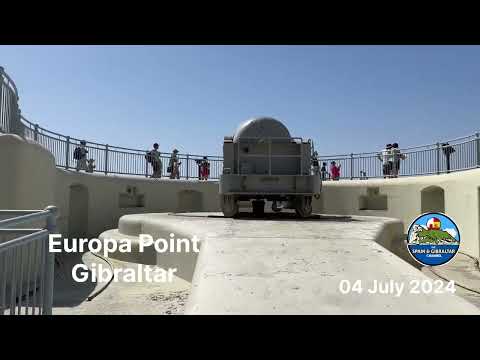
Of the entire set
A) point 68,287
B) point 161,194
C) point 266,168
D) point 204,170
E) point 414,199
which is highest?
point 204,170

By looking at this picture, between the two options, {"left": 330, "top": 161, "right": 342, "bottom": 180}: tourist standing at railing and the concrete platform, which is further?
{"left": 330, "top": 161, "right": 342, "bottom": 180}: tourist standing at railing

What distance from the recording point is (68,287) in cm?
831

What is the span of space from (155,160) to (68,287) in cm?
1242

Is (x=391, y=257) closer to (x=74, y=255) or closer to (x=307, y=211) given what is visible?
(x=307, y=211)

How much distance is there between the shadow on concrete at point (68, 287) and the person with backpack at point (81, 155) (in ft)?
22.2

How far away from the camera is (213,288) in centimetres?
373

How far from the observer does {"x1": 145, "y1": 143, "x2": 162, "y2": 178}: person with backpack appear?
65.9 feet

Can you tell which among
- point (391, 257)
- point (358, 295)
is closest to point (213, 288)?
point (358, 295)

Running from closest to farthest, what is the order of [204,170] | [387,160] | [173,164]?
[387,160], [173,164], [204,170]

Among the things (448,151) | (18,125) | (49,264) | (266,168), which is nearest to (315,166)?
(266,168)

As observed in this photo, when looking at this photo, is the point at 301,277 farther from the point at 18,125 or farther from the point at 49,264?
the point at 18,125

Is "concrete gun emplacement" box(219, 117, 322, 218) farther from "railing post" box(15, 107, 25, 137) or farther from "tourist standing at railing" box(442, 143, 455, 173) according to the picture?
"tourist standing at railing" box(442, 143, 455, 173)

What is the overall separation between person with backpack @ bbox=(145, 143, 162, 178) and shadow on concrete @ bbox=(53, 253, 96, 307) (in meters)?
9.12

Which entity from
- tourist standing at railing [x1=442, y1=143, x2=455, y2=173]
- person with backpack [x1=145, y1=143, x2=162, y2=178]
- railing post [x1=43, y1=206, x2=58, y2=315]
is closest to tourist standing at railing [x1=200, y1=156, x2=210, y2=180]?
person with backpack [x1=145, y1=143, x2=162, y2=178]
